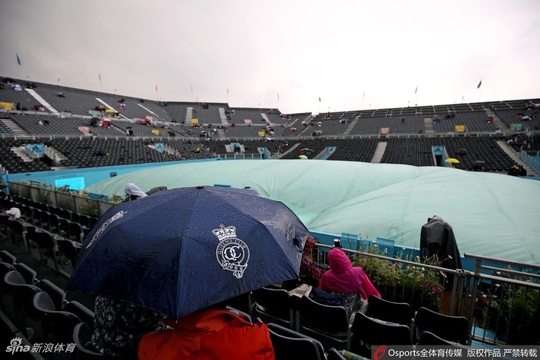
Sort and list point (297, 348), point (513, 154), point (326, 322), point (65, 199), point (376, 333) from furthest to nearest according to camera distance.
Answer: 1. point (513, 154)
2. point (65, 199)
3. point (326, 322)
4. point (376, 333)
5. point (297, 348)

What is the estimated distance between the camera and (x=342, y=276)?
3.42 metres

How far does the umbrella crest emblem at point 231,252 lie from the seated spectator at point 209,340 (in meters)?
0.27

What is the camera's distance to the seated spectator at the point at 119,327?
75.0 inches

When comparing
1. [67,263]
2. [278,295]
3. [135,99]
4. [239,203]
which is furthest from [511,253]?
[135,99]

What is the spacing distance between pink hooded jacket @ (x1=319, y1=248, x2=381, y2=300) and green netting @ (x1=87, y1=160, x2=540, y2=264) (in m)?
3.34

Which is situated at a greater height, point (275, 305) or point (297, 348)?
point (297, 348)

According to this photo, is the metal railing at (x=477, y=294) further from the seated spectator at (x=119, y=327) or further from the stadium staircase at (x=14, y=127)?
the stadium staircase at (x=14, y=127)

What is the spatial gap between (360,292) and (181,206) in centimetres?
280

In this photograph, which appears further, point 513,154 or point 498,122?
point 498,122

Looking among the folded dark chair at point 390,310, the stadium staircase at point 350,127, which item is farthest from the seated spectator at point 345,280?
the stadium staircase at point 350,127

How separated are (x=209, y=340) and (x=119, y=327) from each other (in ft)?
3.17

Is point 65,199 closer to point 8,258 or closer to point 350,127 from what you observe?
point 8,258

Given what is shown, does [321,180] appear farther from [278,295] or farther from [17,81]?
[17,81]

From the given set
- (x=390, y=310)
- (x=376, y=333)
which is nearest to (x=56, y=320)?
(x=376, y=333)
